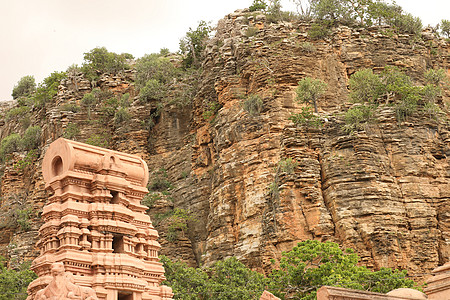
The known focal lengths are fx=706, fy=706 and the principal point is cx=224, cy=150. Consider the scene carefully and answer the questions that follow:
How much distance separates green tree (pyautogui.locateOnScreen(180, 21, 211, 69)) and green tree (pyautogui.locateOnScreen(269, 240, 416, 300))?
30310mm

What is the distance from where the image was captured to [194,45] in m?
61.3

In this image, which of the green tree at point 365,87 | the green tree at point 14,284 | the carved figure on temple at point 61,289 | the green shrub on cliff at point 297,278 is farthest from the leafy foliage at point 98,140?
the carved figure on temple at point 61,289

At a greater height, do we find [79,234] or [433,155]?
[433,155]

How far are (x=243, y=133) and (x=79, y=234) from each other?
994 inches

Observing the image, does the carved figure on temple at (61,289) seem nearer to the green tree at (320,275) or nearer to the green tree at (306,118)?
the green tree at (320,275)

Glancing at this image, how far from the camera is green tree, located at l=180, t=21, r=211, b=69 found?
6044 cm

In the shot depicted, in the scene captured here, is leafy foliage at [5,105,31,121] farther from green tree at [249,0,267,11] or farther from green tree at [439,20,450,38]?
green tree at [439,20,450,38]

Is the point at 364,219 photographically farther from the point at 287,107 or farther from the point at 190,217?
the point at 190,217

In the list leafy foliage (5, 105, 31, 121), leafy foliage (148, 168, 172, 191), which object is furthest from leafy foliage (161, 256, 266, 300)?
leafy foliage (5, 105, 31, 121)

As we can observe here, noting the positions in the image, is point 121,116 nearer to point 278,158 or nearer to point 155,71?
point 155,71

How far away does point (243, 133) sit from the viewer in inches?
1762

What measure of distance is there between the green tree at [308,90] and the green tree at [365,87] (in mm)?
2353

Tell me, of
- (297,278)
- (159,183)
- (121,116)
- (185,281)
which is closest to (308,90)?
(159,183)

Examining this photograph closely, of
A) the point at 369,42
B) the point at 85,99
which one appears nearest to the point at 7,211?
the point at 85,99
